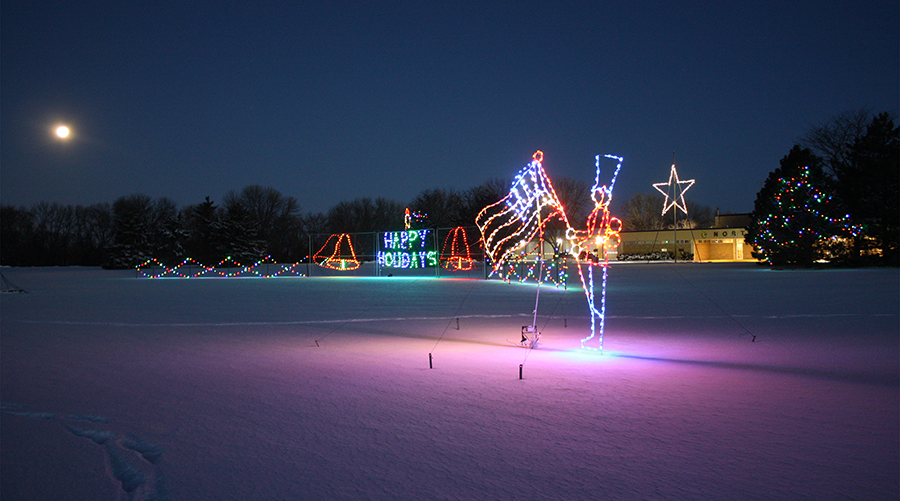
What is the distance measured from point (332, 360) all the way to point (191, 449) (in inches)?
134

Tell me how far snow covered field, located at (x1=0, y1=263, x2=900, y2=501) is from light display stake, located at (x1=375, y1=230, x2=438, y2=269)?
65.4 feet

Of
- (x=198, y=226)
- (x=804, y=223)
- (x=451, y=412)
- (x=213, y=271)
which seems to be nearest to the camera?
(x=451, y=412)

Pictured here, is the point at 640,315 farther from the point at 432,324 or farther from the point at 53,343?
the point at 53,343

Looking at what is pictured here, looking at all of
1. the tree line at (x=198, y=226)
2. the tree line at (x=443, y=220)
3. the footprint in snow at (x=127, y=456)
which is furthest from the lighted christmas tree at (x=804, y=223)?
the footprint in snow at (x=127, y=456)

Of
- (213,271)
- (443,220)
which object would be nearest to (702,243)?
(443,220)

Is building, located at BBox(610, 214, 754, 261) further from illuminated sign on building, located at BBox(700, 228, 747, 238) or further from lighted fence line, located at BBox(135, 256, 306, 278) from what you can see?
lighted fence line, located at BBox(135, 256, 306, 278)

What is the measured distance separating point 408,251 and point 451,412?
2670 cm

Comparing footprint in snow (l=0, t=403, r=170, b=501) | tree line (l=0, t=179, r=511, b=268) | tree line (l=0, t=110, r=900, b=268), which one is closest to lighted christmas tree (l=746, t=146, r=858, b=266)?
tree line (l=0, t=110, r=900, b=268)

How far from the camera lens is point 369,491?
3.48m

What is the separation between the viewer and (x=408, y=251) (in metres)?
31.7

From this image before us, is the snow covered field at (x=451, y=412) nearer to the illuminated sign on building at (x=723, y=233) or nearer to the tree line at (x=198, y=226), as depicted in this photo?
the tree line at (x=198, y=226)

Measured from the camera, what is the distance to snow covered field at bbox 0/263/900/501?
364 centimetres

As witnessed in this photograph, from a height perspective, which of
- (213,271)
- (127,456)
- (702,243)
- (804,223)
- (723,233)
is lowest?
(213,271)

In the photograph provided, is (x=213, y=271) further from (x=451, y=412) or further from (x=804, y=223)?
(x=451, y=412)
